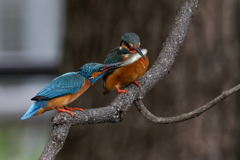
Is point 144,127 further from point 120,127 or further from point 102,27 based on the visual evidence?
point 102,27

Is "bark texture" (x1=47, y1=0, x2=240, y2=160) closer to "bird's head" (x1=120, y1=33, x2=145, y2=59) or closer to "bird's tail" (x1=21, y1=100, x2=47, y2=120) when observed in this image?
"bird's head" (x1=120, y1=33, x2=145, y2=59)

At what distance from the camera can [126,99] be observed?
180cm

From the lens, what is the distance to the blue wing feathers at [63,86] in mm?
1516

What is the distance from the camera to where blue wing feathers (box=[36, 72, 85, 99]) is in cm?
152

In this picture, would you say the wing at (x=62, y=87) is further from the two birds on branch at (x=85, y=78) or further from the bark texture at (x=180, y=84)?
the bark texture at (x=180, y=84)

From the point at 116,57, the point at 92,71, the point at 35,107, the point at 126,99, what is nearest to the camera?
the point at 35,107

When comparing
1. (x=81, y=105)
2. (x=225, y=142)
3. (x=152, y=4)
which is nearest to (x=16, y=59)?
(x=81, y=105)

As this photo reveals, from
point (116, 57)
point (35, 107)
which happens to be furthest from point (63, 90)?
point (116, 57)

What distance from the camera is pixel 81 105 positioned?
3762 mm

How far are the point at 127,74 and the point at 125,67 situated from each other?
4cm

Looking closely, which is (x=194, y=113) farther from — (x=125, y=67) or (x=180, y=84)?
(x=180, y=84)

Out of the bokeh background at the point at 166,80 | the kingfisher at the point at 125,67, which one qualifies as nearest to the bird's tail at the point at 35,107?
the kingfisher at the point at 125,67

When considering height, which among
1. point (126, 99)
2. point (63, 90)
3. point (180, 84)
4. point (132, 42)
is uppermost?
point (132, 42)

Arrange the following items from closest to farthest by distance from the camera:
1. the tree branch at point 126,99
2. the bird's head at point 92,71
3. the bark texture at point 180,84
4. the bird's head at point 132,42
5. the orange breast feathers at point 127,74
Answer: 1. the tree branch at point 126,99
2. the bird's head at point 92,71
3. the bird's head at point 132,42
4. the orange breast feathers at point 127,74
5. the bark texture at point 180,84
